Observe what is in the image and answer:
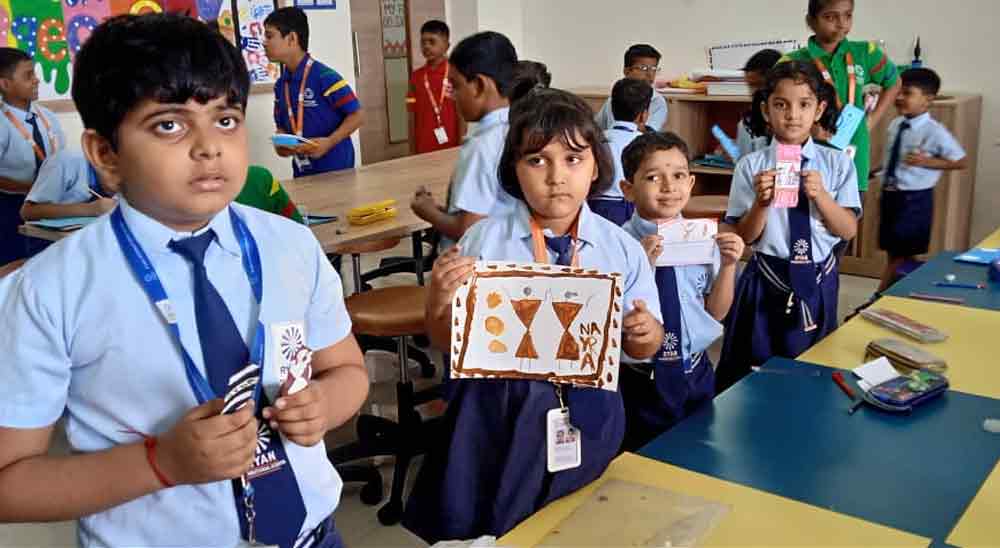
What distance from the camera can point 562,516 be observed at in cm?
142

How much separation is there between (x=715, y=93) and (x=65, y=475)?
5223 mm

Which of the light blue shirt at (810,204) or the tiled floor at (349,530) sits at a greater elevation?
the light blue shirt at (810,204)

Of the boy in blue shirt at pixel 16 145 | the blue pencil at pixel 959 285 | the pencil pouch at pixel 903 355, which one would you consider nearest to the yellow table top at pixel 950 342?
the pencil pouch at pixel 903 355

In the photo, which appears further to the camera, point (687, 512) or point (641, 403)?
point (641, 403)

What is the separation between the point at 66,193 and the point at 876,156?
174 inches

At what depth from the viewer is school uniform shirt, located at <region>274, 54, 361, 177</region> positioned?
460 centimetres

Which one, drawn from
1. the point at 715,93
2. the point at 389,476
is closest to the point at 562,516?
the point at 389,476

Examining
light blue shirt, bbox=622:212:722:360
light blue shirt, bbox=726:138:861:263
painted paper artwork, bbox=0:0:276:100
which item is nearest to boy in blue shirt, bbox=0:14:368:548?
light blue shirt, bbox=622:212:722:360

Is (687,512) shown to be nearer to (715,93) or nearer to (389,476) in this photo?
(389,476)

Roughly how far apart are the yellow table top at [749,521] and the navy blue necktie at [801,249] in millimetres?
1320

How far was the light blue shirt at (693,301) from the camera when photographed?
2238mm

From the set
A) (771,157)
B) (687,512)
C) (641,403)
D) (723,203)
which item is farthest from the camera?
(723,203)


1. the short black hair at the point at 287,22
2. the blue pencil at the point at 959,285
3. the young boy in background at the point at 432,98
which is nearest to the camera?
the blue pencil at the point at 959,285

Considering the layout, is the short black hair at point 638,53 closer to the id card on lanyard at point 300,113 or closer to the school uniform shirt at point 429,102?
the school uniform shirt at point 429,102
